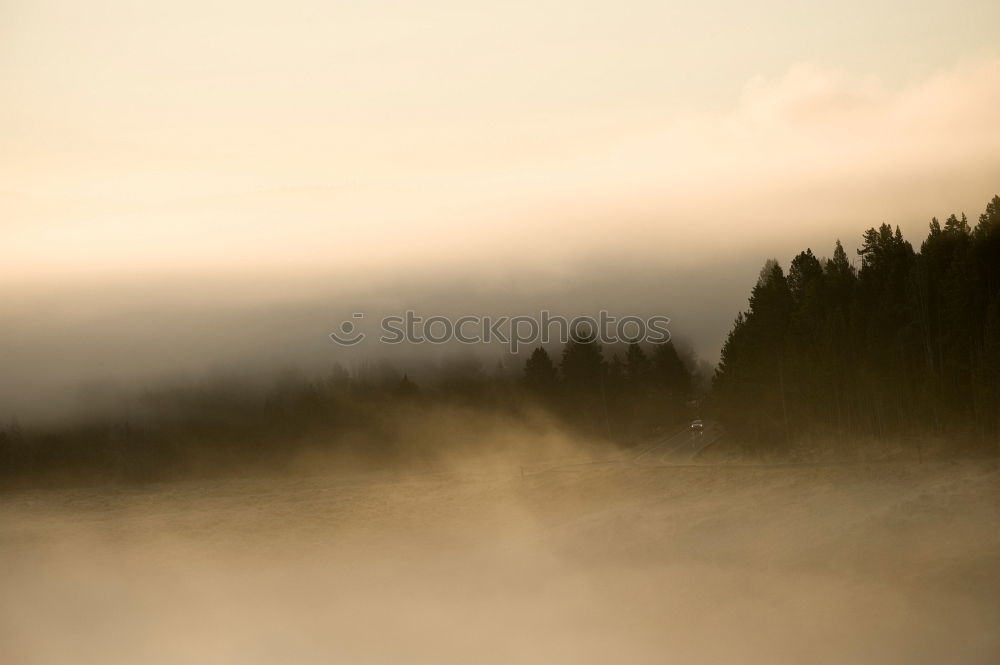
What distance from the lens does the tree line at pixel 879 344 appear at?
59.4 m

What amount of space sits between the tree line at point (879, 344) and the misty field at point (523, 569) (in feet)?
35.6

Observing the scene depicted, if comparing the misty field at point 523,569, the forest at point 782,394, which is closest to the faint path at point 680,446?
the forest at point 782,394

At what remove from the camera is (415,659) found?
3528 cm

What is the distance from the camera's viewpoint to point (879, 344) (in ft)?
211

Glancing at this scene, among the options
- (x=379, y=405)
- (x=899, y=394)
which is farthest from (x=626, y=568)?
(x=379, y=405)

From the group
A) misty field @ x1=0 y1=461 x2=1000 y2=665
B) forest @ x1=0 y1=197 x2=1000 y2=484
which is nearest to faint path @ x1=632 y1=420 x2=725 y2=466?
forest @ x1=0 y1=197 x2=1000 y2=484

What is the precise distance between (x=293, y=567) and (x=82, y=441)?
1789cm

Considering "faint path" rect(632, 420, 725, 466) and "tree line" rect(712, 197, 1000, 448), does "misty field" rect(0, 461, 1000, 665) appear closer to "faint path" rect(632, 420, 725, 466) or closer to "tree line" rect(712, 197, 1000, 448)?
"tree line" rect(712, 197, 1000, 448)

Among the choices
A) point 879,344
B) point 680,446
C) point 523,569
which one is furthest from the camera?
point 680,446

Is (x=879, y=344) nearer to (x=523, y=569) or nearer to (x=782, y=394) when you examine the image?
(x=782, y=394)

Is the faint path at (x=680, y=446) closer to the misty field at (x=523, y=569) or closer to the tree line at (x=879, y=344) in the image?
the tree line at (x=879, y=344)

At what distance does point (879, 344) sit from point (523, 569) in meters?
30.0

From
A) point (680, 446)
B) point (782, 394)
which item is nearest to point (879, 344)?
point (782, 394)

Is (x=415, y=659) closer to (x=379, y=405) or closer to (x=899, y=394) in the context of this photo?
(x=899, y=394)
